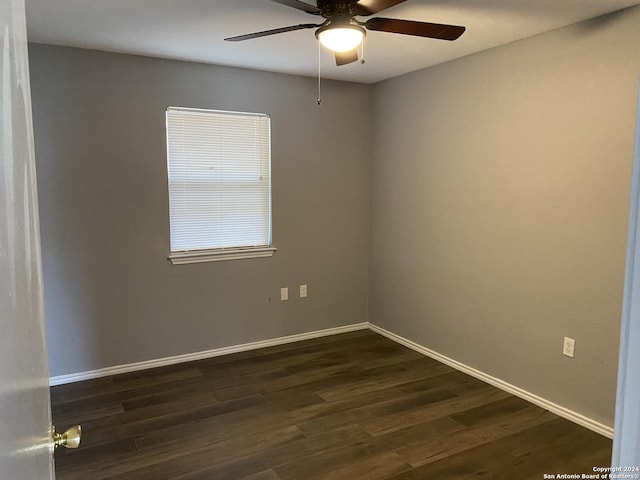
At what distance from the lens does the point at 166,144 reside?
11.6ft

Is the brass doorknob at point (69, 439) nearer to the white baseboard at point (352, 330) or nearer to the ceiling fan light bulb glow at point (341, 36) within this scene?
the ceiling fan light bulb glow at point (341, 36)

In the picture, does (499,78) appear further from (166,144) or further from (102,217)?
(102,217)

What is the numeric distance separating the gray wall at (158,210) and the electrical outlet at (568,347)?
203 centimetres

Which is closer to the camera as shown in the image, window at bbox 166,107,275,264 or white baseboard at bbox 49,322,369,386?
white baseboard at bbox 49,322,369,386

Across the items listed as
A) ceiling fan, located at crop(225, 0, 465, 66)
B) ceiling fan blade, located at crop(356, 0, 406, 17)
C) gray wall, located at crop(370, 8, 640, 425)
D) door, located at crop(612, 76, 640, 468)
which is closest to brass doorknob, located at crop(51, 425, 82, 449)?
door, located at crop(612, 76, 640, 468)

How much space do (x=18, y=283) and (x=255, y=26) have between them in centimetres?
241

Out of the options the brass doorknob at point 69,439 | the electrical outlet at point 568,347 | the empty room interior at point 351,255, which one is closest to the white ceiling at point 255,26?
the empty room interior at point 351,255

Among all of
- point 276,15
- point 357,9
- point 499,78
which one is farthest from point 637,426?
point 499,78

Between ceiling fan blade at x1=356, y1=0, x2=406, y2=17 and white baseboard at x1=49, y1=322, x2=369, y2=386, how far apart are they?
2.82 m

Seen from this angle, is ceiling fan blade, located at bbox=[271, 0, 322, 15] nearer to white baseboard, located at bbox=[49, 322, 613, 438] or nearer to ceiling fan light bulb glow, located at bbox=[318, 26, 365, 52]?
ceiling fan light bulb glow, located at bbox=[318, 26, 365, 52]

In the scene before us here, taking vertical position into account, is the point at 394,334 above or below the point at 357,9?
below

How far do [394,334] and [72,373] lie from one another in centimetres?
264

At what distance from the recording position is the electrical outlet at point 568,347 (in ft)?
9.25

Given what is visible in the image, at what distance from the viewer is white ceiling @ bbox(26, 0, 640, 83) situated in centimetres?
241
